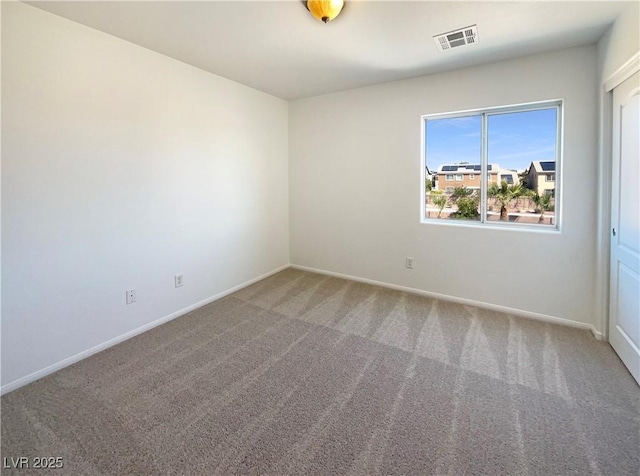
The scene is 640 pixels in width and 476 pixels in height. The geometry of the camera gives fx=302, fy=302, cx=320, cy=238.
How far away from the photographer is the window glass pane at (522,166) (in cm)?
300

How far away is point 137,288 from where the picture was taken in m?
2.79

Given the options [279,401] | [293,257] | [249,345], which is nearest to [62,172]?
[249,345]

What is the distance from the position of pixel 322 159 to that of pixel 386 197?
3.67ft

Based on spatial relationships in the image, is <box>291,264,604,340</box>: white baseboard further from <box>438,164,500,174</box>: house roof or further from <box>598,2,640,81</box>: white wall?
<box>598,2,640,81</box>: white wall

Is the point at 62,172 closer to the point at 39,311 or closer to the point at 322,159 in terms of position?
the point at 39,311

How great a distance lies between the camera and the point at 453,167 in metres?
3.52

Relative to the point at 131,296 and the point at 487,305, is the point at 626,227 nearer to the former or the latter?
the point at 487,305

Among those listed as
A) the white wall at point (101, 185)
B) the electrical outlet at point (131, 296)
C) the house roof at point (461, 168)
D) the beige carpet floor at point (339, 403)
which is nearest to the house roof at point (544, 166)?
the house roof at point (461, 168)

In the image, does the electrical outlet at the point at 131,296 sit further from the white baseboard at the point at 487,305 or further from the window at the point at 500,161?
the window at the point at 500,161

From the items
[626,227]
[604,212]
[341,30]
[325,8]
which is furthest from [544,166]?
[325,8]

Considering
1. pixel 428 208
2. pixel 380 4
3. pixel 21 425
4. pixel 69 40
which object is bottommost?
pixel 21 425

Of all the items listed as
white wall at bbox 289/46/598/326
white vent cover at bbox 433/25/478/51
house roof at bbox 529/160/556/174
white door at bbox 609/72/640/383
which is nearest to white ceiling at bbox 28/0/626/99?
white vent cover at bbox 433/25/478/51

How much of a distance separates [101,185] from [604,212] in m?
4.19

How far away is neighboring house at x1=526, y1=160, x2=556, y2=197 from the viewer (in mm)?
2990
